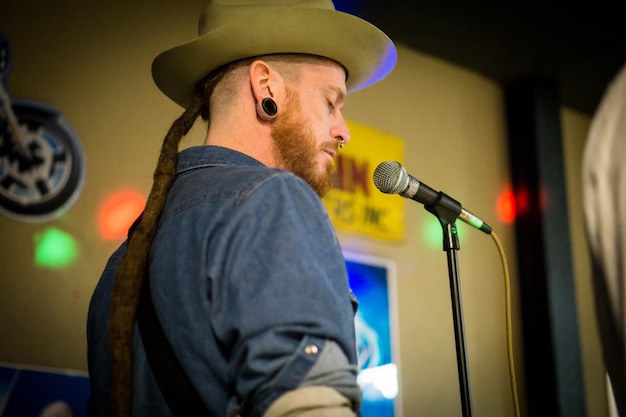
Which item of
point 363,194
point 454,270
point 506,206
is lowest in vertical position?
point 454,270

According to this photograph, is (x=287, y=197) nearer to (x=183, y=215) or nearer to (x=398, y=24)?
(x=183, y=215)

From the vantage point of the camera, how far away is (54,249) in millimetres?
2299

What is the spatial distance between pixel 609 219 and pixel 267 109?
88 cm

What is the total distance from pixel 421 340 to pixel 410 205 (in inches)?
26.2

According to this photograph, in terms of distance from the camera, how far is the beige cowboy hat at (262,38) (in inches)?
59.6

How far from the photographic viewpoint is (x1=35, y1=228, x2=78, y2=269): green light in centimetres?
227

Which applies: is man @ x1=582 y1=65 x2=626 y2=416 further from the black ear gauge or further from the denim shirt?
the black ear gauge

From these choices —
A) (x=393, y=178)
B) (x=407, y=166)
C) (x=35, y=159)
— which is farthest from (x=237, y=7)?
(x=407, y=166)

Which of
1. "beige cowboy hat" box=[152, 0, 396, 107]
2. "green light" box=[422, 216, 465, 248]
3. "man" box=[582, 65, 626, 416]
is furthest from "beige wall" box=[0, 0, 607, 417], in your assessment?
"man" box=[582, 65, 626, 416]

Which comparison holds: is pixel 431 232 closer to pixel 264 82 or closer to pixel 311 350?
pixel 264 82

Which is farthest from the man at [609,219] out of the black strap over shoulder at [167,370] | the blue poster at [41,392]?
the blue poster at [41,392]

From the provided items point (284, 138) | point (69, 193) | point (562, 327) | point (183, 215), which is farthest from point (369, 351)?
point (183, 215)

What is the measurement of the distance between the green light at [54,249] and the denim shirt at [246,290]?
4.27 ft

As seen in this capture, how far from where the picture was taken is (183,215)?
1.10 m
